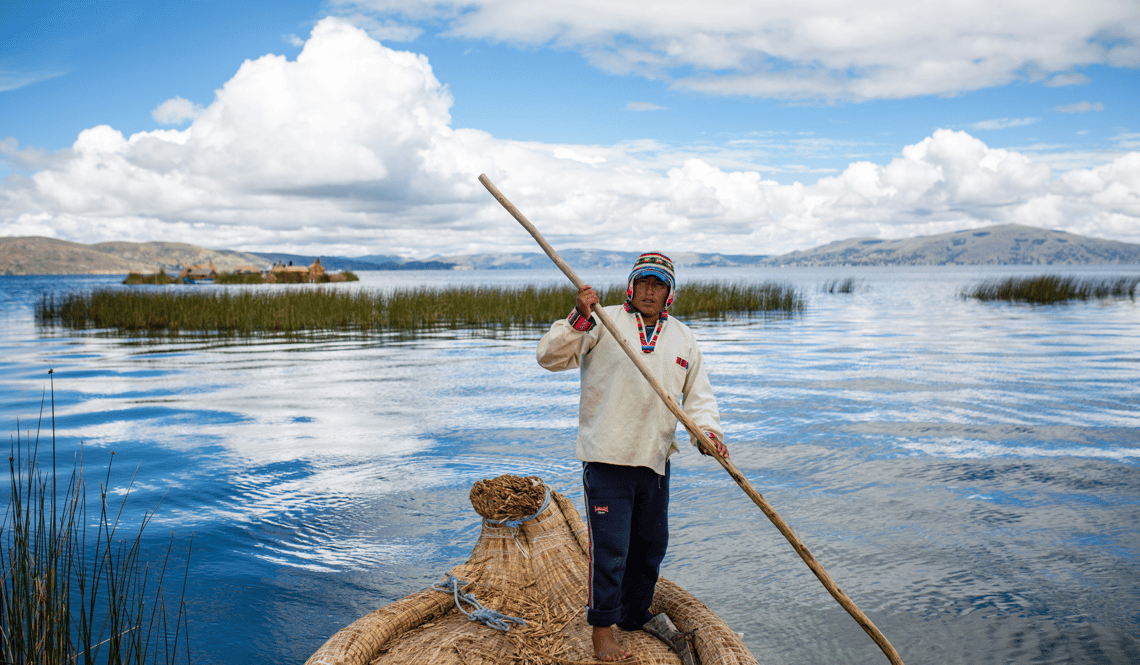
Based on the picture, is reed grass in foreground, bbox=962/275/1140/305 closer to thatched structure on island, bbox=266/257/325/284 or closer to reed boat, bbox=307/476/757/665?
reed boat, bbox=307/476/757/665

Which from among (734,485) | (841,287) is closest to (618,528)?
(734,485)

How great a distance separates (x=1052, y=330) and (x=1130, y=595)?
64.6ft

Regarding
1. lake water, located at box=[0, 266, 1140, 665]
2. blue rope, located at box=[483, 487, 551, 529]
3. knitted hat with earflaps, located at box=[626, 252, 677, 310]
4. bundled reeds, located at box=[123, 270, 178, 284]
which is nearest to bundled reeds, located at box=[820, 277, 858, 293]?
lake water, located at box=[0, 266, 1140, 665]

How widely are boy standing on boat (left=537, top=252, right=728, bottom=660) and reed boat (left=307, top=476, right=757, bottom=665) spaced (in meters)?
0.22

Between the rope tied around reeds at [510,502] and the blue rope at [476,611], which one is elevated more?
the rope tied around reeds at [510,502]

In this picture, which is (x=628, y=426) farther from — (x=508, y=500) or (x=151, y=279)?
(x=151, y=279)

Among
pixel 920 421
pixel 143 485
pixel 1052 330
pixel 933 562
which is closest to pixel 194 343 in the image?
pixel 143 485

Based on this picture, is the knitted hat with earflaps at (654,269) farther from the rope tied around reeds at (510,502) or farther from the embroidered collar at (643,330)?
the rope tied around reeds at (510,502)

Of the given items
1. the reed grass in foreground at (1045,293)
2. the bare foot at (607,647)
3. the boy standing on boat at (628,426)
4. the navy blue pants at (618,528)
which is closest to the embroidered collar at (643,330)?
the boy standing on boat at (628,426)

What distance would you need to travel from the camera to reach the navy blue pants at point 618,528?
327 cm

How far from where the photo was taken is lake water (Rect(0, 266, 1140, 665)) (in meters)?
4.58

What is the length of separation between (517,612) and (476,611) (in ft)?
0.83

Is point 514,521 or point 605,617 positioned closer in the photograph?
point 605,617

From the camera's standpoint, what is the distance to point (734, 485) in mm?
7203
